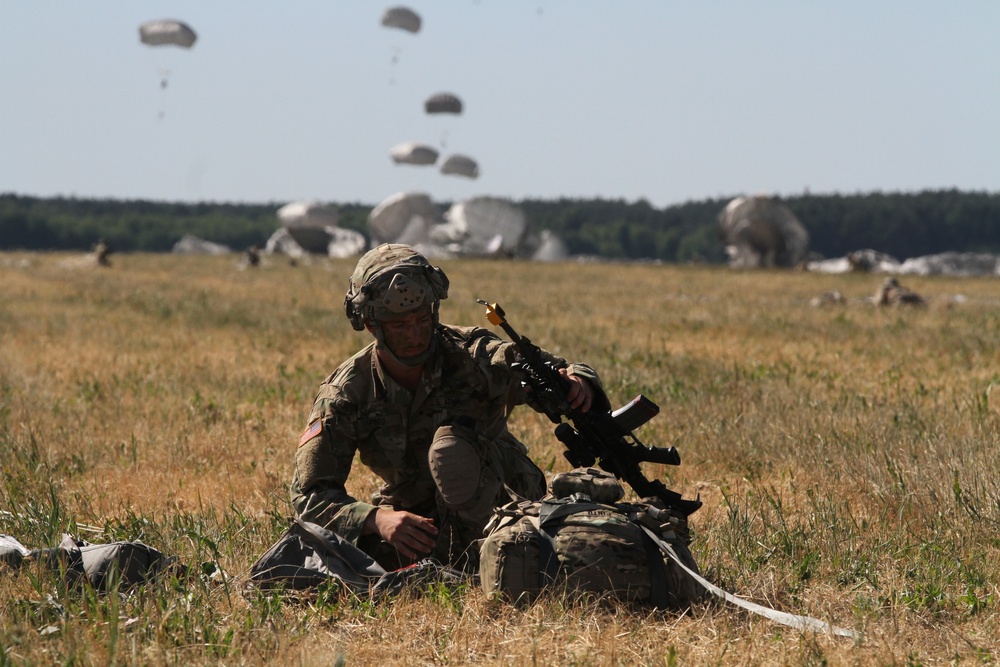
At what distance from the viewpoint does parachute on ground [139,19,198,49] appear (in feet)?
191

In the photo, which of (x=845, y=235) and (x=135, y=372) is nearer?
(x=135, y=372)

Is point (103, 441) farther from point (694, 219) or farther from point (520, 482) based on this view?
point (694, 219)

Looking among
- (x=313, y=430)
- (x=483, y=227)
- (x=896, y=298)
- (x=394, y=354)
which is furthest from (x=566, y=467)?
(x=483, y=227)

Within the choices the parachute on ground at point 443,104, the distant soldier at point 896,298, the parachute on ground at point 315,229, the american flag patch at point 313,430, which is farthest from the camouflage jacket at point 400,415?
the parachute on ground at point 315,229

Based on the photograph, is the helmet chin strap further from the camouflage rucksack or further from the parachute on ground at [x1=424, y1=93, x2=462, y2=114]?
the parachute on ground at [x1=424, y1=93, x2=462, y2=114]

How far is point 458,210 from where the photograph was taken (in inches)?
2689

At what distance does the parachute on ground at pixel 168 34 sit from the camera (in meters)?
58.1

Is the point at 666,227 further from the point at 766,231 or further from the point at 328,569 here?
the point at 328,569

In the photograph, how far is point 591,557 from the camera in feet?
15.3

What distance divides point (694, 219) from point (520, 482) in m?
153

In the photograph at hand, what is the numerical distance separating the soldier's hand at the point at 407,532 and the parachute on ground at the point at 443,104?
65403 mm

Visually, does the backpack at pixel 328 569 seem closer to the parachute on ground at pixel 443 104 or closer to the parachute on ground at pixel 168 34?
the parachute on ground at pixel 168 34

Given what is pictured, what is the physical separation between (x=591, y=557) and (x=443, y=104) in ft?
218

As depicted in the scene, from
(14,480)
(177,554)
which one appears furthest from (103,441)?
(177,554)
